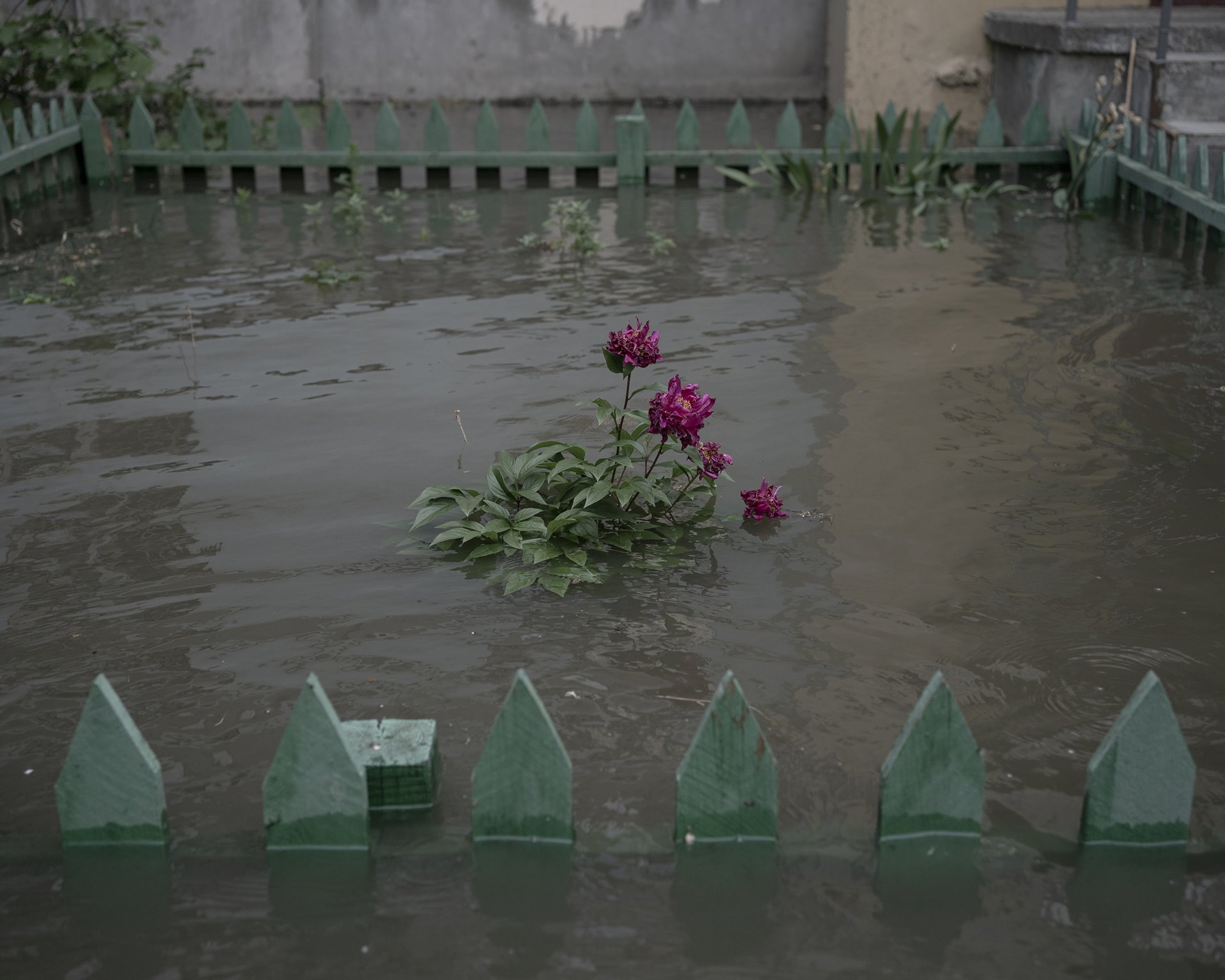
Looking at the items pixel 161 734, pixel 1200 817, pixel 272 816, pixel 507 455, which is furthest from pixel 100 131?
pixel 1200 817

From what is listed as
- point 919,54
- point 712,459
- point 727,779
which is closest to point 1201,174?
point 919,54

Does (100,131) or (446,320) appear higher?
(100,131)

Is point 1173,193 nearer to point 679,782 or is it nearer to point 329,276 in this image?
point 329,276

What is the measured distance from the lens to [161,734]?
2.55 m

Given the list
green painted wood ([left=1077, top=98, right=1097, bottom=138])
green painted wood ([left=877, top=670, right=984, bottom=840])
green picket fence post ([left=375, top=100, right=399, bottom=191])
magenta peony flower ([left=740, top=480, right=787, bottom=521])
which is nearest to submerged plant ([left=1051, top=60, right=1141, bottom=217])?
green painted wood ([left=1077, top=98, right=1097, bottom=138])

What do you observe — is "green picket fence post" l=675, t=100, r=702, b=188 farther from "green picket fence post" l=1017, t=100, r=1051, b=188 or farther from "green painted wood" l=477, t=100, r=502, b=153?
"green picket fence post" l=1017, t=100, r=1051, b=188

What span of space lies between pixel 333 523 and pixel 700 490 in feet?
3.39

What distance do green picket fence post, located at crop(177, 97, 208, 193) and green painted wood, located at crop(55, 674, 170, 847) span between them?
7.04 metres

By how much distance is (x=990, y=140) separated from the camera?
27.1 ft

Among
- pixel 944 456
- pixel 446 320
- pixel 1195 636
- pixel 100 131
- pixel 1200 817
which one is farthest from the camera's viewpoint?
pixel 100 131

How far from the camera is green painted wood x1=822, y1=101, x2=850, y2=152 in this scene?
814 cm

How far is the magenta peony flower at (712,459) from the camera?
3326mm

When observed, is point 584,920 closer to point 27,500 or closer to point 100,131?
point 27,500

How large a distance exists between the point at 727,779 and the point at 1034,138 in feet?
23.7
